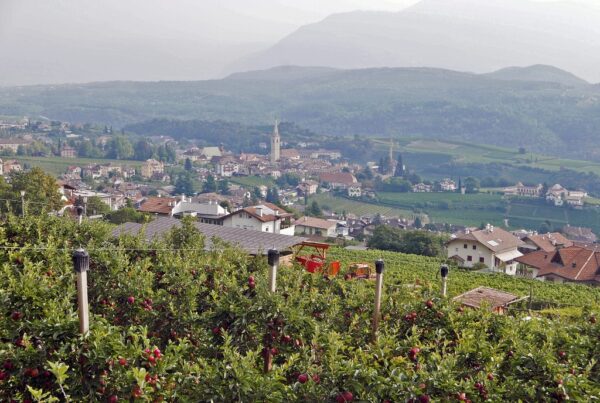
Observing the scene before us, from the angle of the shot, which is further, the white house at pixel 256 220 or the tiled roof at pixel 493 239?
the white house at pixel 256 220

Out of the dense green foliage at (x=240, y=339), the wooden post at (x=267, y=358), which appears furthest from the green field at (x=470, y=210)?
the wooden post at (x=267, y=358)

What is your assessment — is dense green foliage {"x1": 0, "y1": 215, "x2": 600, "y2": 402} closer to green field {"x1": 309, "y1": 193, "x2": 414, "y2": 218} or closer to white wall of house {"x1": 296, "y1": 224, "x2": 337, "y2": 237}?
white wall of house {"x1": 296, "y1": 224, "x2": 337, "y2": 237}

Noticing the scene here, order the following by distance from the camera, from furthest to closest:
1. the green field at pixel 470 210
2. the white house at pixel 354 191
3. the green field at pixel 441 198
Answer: the white house at pixel 354 191
the green field at pixel 441 198
the green field at pixel 470 210

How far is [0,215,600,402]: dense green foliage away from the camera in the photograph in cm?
507

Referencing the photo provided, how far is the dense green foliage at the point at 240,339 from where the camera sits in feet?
16.6

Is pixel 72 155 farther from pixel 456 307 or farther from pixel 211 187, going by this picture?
pixel 456 307

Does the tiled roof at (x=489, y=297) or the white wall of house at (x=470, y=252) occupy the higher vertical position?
the tiled roof at (x=489, y=297)

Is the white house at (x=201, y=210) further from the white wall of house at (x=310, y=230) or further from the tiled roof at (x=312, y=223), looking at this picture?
the tiled roof at (x=312, y=223)

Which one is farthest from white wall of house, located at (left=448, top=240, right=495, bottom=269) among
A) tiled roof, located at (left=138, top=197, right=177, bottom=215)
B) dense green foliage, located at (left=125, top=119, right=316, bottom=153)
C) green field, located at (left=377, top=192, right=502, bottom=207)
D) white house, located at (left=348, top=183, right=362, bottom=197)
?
dense green foliage, located at (left=125, top=119, right=316, bottom=153)

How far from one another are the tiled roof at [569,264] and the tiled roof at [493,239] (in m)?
1.39

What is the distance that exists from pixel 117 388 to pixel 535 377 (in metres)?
3.18

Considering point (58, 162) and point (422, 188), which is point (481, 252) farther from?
point (58, 162)

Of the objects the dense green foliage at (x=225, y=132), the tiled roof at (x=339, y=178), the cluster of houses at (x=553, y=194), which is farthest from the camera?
the dense green foliage at (x=225, y=132)

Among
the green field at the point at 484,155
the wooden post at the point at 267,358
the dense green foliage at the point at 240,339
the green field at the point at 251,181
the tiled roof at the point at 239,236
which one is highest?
the dense green foliage at the point at 240,339
